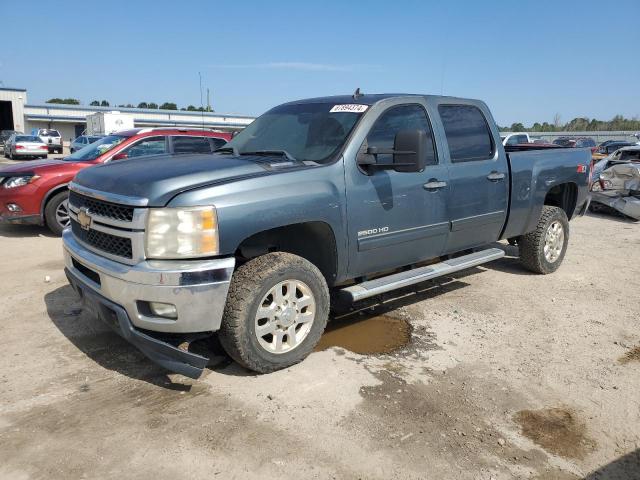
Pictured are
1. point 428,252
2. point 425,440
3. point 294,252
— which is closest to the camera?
point 425,440

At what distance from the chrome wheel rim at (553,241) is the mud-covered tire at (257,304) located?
12.1 feet

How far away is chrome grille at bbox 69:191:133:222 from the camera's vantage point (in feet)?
10.4

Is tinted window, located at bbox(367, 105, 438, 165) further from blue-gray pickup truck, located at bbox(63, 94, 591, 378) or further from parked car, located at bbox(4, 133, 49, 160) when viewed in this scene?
parked car, located at bbox(4, 133, 49, 160)

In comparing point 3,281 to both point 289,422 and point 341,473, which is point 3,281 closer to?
point 289,422

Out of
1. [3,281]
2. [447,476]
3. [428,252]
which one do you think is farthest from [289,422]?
[3,281]

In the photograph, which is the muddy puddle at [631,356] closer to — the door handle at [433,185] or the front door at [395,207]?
the front door at [395,207]

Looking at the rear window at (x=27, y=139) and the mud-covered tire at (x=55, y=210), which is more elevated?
the rear window at (x=27, y=139)

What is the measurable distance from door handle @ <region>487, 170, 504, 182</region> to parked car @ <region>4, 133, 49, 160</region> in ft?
92.8

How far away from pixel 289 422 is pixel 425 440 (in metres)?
0.81

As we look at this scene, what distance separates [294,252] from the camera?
154 inches

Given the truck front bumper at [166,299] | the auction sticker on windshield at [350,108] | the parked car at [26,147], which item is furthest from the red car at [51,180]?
the parked car at [26,147]

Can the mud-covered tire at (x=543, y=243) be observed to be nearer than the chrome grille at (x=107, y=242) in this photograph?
No

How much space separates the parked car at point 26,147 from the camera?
88.5 ft

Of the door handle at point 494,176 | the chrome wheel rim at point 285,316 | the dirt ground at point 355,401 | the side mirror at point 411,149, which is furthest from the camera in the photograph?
the door handle at point 494,176
